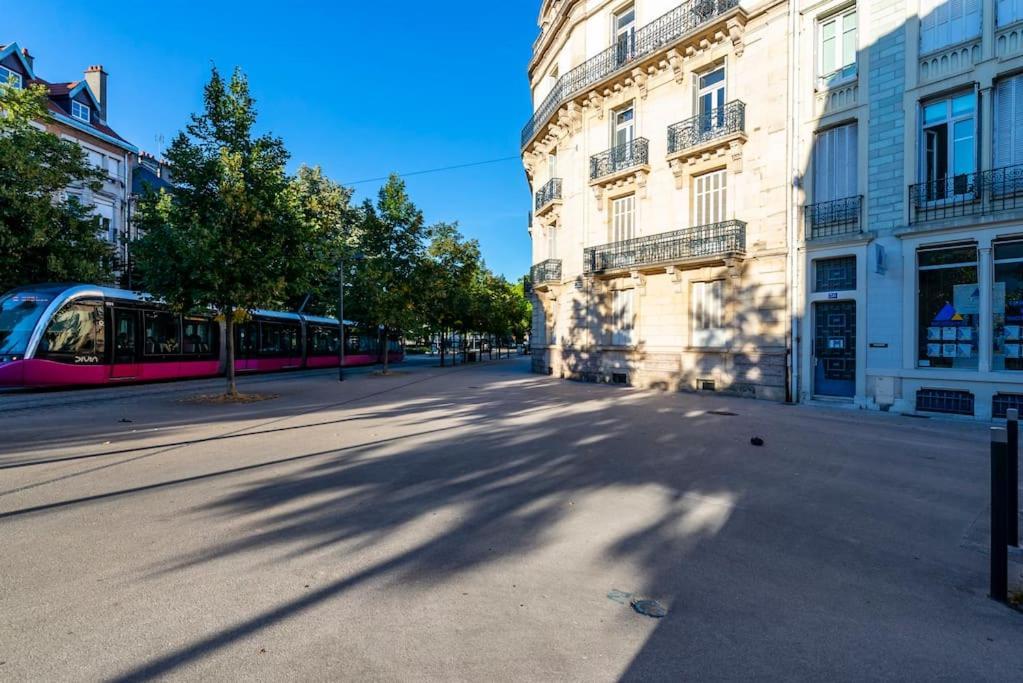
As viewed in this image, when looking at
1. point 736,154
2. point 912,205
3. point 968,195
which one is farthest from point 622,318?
point 968,195

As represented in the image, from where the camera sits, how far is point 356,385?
19.9 m

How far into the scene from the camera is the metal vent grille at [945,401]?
1234 centimetres

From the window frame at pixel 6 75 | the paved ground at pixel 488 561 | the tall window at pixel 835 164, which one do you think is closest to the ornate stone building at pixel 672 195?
the tall window at pixel 835 164

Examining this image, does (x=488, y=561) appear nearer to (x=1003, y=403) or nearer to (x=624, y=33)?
(x=1003, y=403)

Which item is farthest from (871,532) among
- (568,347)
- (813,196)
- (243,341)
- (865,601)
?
(243,341)

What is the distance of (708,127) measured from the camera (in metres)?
18.0

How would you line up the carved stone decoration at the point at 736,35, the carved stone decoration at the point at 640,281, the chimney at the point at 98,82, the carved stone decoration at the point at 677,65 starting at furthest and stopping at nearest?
the chimney at the point at 98,82
the carved stone decoration at the point at 640,281
the carved stone decoration at the point at 677,65
the carved stone decoration at the point at 736,35

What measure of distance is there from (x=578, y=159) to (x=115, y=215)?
29220mm

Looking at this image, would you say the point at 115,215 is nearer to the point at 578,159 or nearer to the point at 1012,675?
the point at 578,159

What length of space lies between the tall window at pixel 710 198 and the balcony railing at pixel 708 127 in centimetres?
120

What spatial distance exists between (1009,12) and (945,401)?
8.99 meters

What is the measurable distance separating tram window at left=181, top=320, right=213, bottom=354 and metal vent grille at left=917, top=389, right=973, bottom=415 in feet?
76.6

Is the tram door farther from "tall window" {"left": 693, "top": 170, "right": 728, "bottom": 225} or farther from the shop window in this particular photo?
the shop window

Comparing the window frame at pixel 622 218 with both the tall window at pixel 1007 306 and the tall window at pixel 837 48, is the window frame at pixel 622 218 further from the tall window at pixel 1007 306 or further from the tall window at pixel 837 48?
Answer: the tall window at pixel 1007 306
